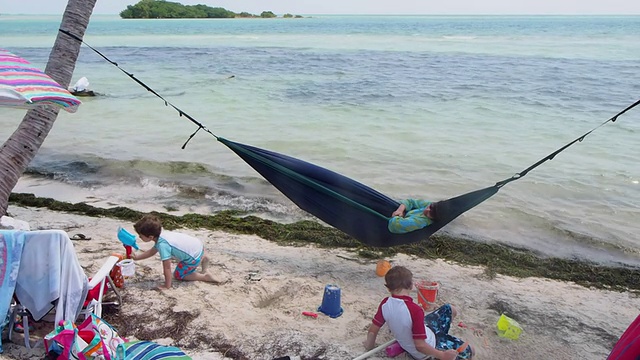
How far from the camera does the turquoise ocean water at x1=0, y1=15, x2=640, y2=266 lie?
5.37 meters

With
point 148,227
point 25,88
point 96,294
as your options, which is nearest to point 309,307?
point 148,227

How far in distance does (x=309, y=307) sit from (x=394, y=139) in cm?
547

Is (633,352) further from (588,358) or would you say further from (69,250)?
(69,250)

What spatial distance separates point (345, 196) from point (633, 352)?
83.8 inches

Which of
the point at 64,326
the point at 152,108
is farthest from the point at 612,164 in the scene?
the point at 152,108

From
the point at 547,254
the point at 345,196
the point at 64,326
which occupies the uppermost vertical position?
the point at 345,196

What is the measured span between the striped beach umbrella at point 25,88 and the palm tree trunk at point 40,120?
822 millimetres

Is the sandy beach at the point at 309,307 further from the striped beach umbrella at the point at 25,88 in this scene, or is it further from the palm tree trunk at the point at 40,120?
the striped beach umbrella at the point at 25,88

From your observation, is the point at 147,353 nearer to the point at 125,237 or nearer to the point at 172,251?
the point at 172,251

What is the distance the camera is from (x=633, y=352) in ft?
5.50

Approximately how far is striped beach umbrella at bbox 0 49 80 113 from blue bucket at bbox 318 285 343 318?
1.71 meters

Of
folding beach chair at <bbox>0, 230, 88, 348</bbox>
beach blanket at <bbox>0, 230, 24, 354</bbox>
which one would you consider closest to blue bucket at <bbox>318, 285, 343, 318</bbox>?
folding beach chair at <bbox>0, 230, 88, 348</bbox>

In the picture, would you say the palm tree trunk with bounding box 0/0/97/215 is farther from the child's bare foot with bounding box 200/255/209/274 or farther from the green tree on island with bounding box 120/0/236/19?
the green tree on island with bounding box 120/0/236/19

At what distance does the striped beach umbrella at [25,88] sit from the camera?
7.70 ft
